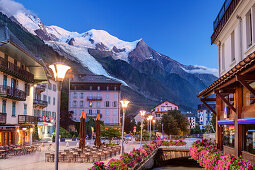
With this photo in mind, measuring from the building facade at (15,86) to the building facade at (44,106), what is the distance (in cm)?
535

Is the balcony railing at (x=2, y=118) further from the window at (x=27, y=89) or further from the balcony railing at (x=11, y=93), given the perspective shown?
the window at (x=27, y=89)

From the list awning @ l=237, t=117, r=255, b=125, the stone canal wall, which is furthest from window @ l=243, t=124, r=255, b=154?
the stone canal wall

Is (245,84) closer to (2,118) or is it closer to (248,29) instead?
(248,29)

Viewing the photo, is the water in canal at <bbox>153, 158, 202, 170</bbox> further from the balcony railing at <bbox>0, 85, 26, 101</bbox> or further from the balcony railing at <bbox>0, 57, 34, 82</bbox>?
the balcony railing at <bbox>0, 57, 34, 82</bbox>

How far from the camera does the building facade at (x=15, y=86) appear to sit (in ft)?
96.4

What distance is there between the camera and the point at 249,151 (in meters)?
12.3

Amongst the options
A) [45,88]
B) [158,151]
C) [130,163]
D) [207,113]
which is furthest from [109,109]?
[207,113]

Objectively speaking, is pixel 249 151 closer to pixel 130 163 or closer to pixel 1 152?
pixel 130 163

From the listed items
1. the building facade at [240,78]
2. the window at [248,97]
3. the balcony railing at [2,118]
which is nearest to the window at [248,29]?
the building facade at [240,78]

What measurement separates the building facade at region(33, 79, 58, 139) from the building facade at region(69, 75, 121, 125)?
28.7 m

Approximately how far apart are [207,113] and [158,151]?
15488 centimetres

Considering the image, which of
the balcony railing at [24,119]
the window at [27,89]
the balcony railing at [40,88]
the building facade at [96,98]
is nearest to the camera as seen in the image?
the balcony railing at [24,119]

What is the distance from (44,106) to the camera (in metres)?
48.5

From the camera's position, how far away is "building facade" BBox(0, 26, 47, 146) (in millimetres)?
29375
